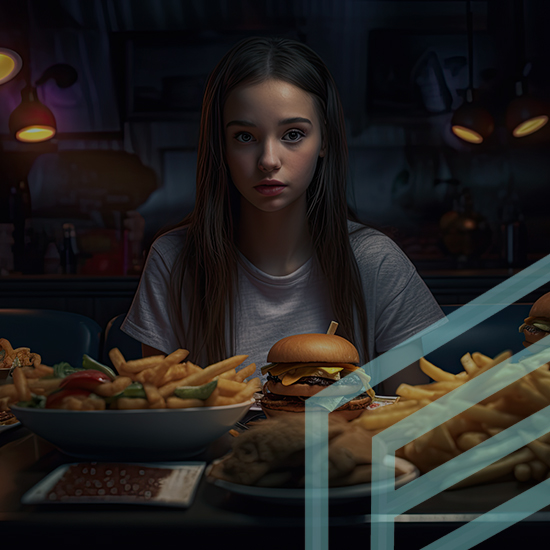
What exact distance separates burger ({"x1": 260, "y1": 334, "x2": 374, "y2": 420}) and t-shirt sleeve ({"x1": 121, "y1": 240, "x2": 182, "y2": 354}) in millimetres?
860

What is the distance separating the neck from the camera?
1.89 m

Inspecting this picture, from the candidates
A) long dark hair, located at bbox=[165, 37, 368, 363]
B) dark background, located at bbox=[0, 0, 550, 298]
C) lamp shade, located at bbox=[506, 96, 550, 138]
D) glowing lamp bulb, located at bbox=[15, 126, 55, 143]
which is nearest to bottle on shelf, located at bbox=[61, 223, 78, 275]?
dark background, located at bbox=[0, 0, 550, 298]

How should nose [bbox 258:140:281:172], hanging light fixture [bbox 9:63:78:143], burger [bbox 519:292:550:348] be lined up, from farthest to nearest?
1. hanging light fixture [bbox 9:63:78:143]
2. nose [bbox 258:140:281:172]
3. burger [bbox 519:292:550:348]

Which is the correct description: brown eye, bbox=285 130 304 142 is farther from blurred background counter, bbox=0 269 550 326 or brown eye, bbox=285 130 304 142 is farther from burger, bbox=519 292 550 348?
blurred background counter, bbox=0 269 550 326

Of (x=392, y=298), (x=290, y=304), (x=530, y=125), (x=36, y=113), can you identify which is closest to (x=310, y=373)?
(x=290, y=304)

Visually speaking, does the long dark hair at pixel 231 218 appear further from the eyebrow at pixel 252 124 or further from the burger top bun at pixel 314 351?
the burger top bun at pixel 314 351

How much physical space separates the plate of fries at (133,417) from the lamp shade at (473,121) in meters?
3.39

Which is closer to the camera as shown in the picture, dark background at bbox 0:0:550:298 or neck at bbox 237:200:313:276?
neck at bbox 237:200:313:276

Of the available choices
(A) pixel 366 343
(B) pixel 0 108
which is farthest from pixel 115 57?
(A) pixel 366 343

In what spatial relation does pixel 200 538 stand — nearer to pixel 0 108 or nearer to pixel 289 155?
pixel 289 155

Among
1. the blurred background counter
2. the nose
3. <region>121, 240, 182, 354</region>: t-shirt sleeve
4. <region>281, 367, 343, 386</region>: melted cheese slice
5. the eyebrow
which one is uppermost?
the eyebrow

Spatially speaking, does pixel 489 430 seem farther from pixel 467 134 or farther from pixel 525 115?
pixel 467 134

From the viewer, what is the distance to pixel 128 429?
0.73 metres

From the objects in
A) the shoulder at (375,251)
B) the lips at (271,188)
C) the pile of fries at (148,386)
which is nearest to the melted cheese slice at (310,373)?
the pile of fries at (148,386)
